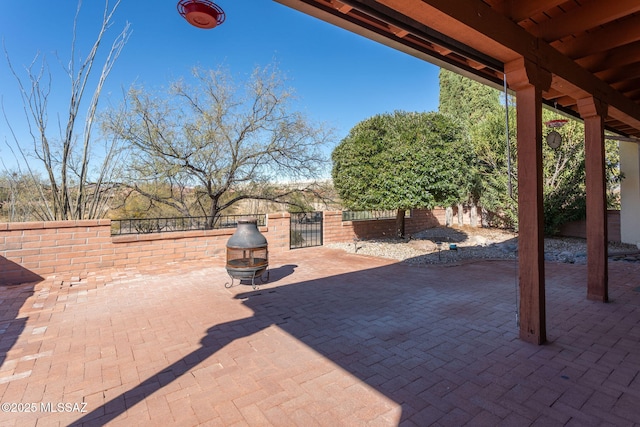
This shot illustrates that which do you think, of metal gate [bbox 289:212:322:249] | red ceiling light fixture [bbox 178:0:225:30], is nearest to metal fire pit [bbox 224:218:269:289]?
red ceiling light fixture [bbox 178:0:225:30]

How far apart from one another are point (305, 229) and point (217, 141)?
147 inches

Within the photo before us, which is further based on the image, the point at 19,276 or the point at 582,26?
the point at 19,276

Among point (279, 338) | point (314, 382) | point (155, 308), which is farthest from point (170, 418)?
point (155, 308)

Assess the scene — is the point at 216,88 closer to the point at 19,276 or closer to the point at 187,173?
the point at 187,173

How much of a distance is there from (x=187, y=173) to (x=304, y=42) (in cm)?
565

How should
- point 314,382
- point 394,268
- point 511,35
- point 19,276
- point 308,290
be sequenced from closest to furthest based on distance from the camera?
1. point 314,382
2. point 511,35
3. point 308,290
4. point 19,276
5. point 394,268

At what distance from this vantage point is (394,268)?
20.5 ft

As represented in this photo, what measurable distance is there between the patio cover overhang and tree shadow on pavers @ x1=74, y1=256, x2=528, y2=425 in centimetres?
79

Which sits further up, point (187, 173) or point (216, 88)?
point (216, 88)

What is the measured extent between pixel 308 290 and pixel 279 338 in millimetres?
1697

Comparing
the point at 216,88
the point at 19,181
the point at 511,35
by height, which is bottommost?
the point at 19,181

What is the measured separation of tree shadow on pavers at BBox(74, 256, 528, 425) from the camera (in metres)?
2.22

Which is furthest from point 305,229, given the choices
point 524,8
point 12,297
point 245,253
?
point 524,8

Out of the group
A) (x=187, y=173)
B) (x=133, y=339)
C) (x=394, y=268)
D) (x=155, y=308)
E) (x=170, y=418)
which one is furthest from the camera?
(x=187, y=173)
